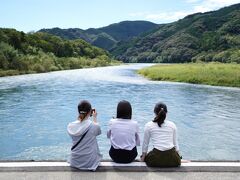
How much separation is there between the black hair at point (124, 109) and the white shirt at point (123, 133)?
0.09 m

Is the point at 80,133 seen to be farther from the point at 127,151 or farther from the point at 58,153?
the point at 58,153

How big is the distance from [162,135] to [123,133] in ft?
2.64

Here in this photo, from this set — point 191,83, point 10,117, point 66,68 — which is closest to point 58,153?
point 10,117

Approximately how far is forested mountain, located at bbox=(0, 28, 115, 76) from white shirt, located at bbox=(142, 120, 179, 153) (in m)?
58.2

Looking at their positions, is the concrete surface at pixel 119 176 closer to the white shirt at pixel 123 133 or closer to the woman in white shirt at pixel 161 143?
the woman in white shirt at pixel 161 143

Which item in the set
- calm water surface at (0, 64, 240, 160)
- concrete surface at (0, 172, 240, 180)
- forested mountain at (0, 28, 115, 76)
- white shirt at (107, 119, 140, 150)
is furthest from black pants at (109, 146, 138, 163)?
forested mountain at (0, 28, 115, 76)

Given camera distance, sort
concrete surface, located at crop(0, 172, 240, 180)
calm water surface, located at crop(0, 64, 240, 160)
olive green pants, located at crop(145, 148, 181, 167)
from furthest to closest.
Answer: calm water surface, located at crop(0, 64, 240, 160) → olive green pants, located at crop(145, 148, 181, 167) → concrete surface, located at crop(0, 172, 240, 180)

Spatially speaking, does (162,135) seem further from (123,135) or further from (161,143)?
(123,135)

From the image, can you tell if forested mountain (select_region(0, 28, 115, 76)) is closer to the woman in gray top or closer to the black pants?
the woman in gray top

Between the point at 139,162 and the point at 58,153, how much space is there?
7031 mm

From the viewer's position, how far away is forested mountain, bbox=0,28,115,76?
71881mm

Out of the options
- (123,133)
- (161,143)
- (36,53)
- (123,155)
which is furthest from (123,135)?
(36,53)

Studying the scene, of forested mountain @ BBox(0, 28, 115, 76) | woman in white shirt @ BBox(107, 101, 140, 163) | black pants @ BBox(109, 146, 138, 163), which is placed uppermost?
woman in white shirt @ BBox(107, 101, 140, 163)

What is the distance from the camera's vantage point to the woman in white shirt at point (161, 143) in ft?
24.5
